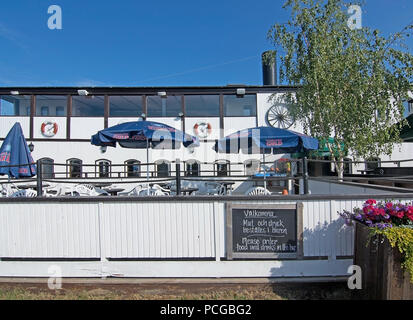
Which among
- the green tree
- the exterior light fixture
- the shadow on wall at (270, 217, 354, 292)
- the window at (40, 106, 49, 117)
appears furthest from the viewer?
the window at (40, 106, 49, 117)

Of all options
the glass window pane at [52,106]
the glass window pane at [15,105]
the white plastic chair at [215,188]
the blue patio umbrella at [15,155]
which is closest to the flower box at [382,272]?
the white plastic chair at [215,188]

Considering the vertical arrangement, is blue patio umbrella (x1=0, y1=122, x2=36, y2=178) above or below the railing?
above

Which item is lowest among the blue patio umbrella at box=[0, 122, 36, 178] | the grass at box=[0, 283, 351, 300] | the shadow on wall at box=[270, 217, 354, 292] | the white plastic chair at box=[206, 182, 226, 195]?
the grass at box=[0, 283, 351, 300]

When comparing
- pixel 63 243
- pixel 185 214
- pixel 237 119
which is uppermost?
pixel 237 119

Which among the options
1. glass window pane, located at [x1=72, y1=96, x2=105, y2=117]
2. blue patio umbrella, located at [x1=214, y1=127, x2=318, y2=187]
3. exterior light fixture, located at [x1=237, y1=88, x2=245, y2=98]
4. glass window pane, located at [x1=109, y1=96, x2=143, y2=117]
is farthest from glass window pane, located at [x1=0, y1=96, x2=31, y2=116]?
blue patio umbrella, located at [x1=214, y1=127, x2=318, y2=187]

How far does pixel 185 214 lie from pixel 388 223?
97.2 inches

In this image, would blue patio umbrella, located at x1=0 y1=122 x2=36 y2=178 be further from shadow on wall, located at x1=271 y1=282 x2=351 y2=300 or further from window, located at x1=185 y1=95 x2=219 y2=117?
window, located at x1=185 y1=95 x2=219 y2=117

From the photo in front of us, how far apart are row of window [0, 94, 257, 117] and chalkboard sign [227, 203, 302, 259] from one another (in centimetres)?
1097

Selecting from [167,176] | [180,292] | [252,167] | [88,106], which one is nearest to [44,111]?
[88,106]

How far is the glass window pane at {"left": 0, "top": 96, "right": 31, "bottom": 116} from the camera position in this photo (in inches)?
537

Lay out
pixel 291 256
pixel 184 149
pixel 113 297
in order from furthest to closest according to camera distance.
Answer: pixel 184 149 → pixel 291 256 → pixel 113 297

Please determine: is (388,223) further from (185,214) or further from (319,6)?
(319,6)
